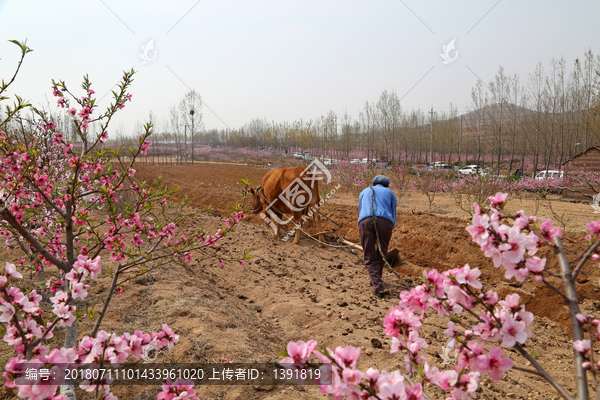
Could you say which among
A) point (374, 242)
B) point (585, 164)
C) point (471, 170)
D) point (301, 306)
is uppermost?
point (585, 164)

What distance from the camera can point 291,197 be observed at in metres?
8.89

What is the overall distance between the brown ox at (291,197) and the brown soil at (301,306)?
0.70 meters

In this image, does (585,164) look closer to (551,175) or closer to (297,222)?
(551,175)

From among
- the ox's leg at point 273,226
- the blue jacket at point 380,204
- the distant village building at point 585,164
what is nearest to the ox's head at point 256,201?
the ox's leg at point 273,226

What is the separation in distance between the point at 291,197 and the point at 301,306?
13.2 feet

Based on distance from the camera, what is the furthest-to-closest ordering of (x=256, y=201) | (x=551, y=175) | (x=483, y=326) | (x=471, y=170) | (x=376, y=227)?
1. (x=551, y=175)
2. (x=471, y=170)
3. (x=256, y=201)
4. (x=376, y=227)
5. (x=483, y=326)

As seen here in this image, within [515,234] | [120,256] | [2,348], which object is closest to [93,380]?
[120,256]

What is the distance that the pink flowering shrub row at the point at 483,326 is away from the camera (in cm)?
128

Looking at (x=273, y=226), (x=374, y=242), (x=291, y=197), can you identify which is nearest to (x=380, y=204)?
(x=374, y=242)

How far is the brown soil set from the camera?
11.6 ft

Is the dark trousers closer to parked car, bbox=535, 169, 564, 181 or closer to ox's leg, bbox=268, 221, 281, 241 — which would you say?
ox's leg, bbox=268, 221, 281, 241

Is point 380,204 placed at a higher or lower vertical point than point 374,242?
higher

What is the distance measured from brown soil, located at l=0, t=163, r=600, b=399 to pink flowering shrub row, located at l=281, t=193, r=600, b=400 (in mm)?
309

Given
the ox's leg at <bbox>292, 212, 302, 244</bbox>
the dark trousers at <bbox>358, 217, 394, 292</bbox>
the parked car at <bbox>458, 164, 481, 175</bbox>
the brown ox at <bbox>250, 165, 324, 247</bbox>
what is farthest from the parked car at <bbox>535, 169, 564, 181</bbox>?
the dark trousers at <bbox>358, 217, 394, 292</bbox>
